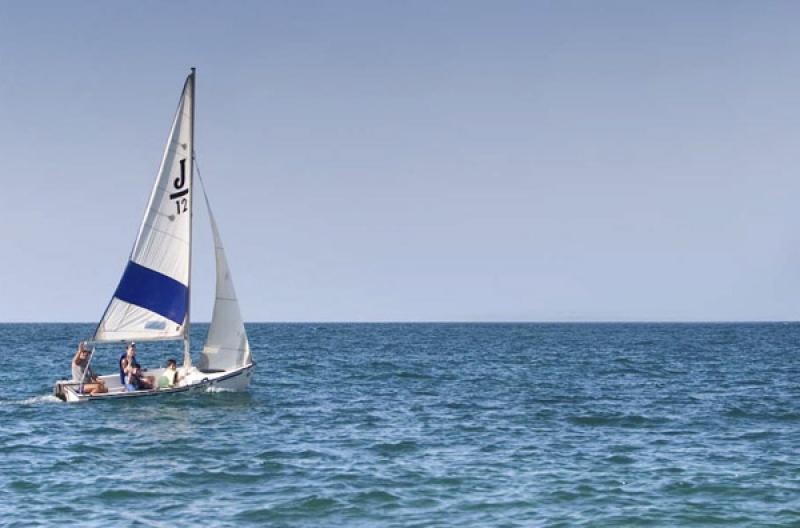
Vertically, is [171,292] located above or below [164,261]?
below

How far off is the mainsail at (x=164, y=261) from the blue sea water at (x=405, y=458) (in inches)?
128

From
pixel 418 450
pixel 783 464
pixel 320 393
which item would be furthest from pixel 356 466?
pixel 320 393

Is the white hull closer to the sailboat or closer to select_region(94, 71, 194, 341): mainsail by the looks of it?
the sailboat

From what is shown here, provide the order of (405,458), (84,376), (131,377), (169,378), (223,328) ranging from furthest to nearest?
(223,328) → (84,376) → (169,378) → (131,377) → (405,458)

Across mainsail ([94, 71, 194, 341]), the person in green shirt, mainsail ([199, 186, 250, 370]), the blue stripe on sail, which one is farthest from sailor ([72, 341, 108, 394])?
mainsail ([199, 186, 250, 370])

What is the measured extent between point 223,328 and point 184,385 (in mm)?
3135

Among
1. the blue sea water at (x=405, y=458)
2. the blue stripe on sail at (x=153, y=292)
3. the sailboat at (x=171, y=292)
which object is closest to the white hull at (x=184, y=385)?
the sailboat at (x=171, y=292)

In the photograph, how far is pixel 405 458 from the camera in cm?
2458

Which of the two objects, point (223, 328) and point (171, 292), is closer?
point (171, 292)

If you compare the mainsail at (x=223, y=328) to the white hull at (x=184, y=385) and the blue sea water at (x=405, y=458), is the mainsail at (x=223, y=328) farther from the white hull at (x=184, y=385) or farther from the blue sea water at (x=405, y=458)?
the blue sea water at (x=405, y=458)

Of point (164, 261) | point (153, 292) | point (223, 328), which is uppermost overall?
point (164, 261)

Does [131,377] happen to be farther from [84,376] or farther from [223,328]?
[223,328]

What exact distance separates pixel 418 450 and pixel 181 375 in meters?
15.2

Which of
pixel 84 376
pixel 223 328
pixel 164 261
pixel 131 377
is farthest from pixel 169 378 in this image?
pixel 164 261
